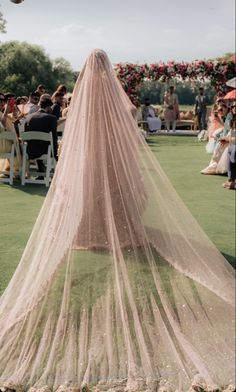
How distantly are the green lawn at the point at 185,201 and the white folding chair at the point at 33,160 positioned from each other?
5 centimetres

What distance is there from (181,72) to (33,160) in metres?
11.9

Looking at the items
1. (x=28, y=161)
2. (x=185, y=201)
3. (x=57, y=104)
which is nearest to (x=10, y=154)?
(x=28, y=161)

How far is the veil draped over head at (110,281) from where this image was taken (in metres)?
2.67

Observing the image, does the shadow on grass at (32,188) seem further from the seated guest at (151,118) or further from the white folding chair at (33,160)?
the seated guest at (151,118)

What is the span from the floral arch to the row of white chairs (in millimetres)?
11089

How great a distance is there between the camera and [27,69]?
280 cm

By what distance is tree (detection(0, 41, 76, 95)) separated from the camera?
2.69 m

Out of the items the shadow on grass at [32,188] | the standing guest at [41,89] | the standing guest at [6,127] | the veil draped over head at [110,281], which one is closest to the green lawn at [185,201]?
the shadow on grass at [32,188]

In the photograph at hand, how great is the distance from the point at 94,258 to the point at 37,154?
67cm

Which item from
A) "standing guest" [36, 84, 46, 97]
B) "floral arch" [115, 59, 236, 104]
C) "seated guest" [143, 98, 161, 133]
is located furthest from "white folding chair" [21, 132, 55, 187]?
"seated guest" [143, 98, 161, 133]

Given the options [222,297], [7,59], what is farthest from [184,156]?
[7,59]

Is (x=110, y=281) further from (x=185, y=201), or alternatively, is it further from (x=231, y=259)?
(x=185, y=201)

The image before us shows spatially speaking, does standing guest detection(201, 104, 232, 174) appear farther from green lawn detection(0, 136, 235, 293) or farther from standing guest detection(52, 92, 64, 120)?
standing guest detection(52, 92, 64, 120)

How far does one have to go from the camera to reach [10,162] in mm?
3248
